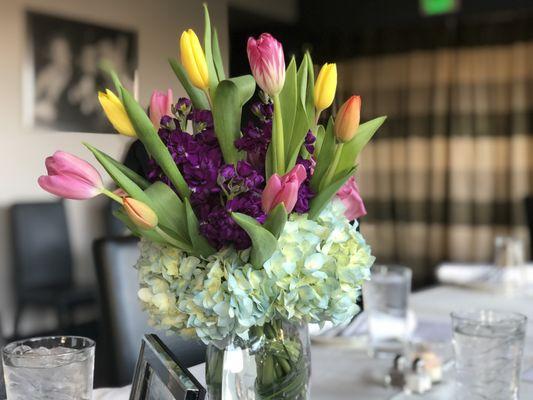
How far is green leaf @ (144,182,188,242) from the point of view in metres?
0.69

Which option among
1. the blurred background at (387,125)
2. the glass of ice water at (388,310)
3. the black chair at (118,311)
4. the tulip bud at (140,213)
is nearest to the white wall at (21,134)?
the blurred background at (387,125)

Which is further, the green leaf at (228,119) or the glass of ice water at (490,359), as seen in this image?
→ the glass of ice water at (490,359)

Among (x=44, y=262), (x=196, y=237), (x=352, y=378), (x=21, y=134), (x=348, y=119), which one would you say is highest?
(x=21, y=134)

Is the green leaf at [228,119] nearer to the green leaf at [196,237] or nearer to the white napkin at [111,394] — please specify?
the green leaf at [196,237]

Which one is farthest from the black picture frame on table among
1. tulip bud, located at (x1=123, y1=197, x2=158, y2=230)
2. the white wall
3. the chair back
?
the chair back

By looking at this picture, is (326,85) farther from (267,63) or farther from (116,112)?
(116,112)

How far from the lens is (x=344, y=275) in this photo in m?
0.69

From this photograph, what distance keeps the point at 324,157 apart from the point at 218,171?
0.12 meters

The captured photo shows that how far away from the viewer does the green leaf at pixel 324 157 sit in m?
0.73

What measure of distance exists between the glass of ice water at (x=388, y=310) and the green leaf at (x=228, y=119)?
0.60 m

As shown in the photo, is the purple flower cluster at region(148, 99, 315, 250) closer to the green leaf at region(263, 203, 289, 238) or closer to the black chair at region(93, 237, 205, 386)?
the green leaf at region(263, 203, 289, 238)

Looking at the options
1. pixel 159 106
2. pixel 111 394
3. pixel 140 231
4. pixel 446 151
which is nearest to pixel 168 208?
pixel 140 231

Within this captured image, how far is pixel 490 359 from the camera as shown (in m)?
0.96

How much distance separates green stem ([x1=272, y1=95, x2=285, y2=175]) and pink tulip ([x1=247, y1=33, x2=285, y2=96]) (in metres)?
0.02
